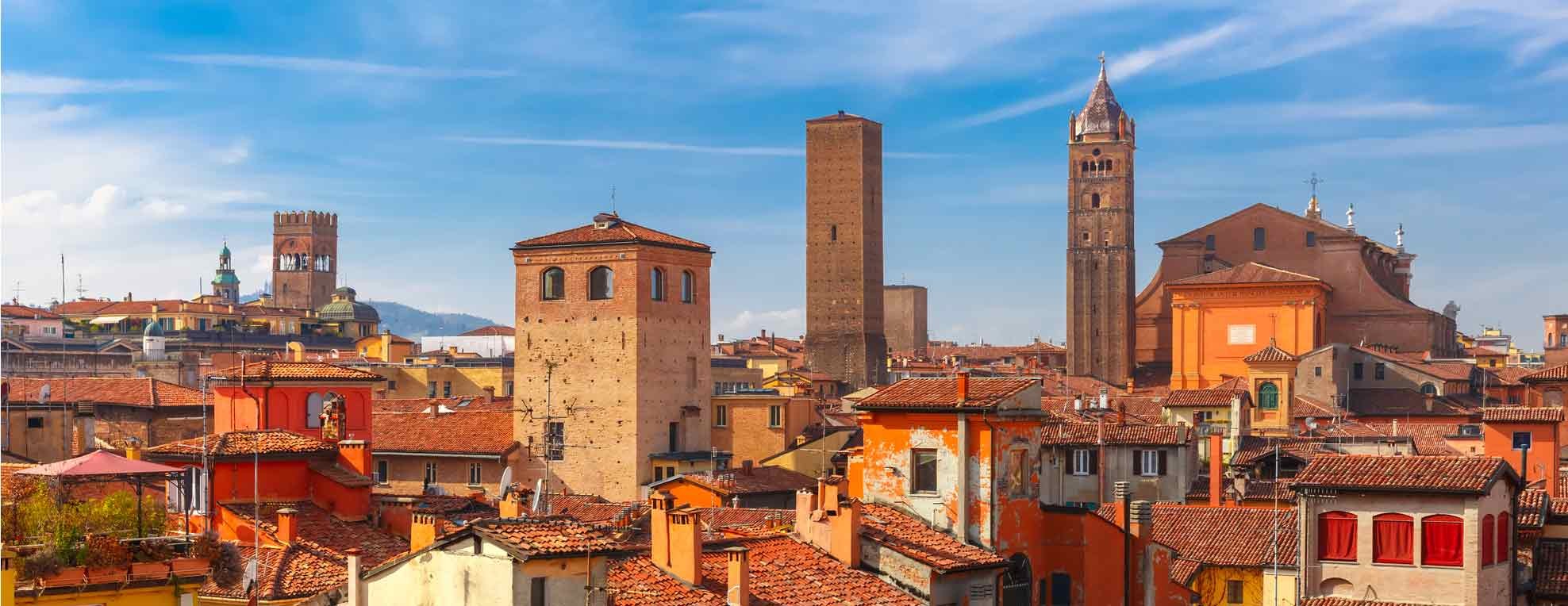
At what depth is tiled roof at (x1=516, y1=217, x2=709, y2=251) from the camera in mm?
46062

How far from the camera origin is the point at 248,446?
22.6 meters

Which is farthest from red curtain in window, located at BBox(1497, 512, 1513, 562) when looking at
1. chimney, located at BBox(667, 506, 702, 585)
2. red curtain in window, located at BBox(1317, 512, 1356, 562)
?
chimney, located at BBox(667, 506, 702, 585)

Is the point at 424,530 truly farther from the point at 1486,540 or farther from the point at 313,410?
the point at 313,410

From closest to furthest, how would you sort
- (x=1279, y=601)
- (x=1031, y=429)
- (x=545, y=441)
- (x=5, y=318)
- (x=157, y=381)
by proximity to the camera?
(x=1031, y=429) < (x=1279, y=601) < (x=157, y=381) < (x=545, y=441) < (x=5, y=318)

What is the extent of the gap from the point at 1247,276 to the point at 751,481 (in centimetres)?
3688

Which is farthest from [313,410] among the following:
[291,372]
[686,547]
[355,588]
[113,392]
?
[355,588]

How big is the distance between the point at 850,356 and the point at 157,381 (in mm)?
40247

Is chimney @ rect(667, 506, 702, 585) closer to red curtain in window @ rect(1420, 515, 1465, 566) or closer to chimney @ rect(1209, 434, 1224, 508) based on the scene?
red curtain in window @ rect(1420, 515, 1465, 566)

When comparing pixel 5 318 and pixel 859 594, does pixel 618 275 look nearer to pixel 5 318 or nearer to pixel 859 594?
pixel 859 594

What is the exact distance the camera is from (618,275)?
1812 inches

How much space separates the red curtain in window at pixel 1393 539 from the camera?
19.8 meters

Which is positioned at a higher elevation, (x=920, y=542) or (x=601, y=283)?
(x=601, y=283)

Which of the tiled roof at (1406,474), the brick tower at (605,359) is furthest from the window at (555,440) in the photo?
the tiled roof at (1406,474)

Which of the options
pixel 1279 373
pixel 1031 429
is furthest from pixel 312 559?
pixel 1279 373
